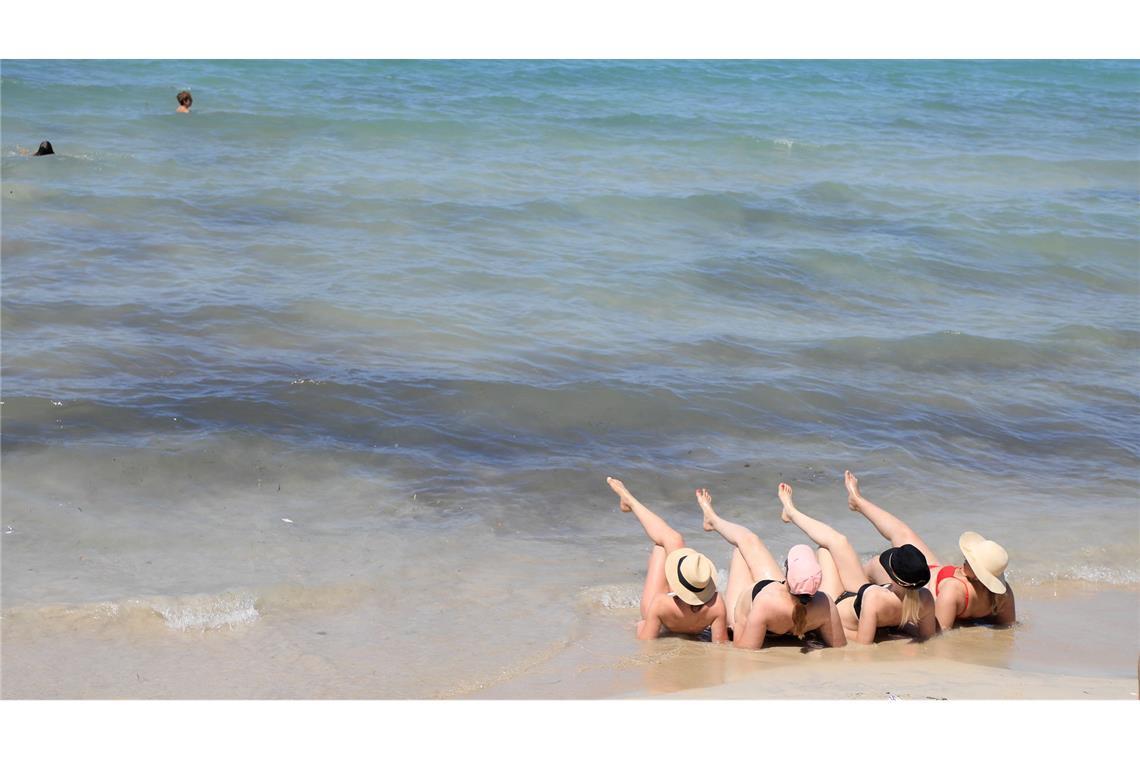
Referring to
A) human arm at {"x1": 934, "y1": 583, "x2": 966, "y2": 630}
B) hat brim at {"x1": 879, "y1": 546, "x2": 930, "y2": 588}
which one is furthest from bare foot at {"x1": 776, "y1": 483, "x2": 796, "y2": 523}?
human arm at {"x1": 934, "y1": 583, "x2": 966, "y2": 630}

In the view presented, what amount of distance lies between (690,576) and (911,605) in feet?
3.69

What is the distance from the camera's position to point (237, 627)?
19.1 feet

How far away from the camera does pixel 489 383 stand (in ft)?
30.5

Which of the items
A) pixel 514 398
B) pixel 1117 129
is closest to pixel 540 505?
pixel 514 398

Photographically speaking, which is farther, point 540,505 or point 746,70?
point 746,70

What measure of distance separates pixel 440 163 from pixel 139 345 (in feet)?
26.8

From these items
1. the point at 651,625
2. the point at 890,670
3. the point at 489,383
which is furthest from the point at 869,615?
the point at 489,383

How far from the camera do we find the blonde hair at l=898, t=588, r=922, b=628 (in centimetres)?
561

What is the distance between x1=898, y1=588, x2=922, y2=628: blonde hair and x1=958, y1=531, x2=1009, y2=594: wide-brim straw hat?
377mm

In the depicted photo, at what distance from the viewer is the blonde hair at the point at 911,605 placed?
5.61m

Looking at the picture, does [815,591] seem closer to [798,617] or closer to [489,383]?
[798,617]

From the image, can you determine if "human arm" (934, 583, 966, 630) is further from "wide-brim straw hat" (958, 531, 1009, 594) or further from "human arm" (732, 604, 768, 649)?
"human arm" (732, 604, 768, 649)

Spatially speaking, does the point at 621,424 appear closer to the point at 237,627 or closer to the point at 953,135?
the point at 237,627

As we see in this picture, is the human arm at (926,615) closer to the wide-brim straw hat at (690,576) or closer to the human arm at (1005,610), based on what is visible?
the human arm at (1005,610)
